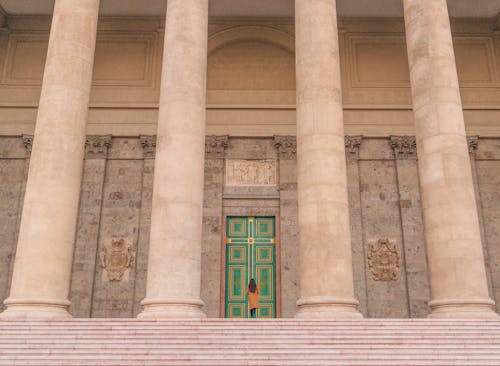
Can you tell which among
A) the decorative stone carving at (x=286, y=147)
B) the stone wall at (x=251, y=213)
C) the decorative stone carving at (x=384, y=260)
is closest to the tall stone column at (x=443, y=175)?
the decorative stone carving at (x=384, y=260)

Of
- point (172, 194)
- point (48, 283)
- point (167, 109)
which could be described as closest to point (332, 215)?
point (172, 194)

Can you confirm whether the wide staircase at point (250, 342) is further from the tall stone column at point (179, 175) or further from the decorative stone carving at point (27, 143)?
the decorative stone carving at point (27, 143)

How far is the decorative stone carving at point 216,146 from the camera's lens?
76.4ft

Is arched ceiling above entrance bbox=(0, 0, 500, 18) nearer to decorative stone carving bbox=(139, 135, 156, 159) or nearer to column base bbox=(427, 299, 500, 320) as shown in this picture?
decorative stone carving bbox=(139, 135, 156, 159)

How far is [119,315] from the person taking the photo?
21.3 m

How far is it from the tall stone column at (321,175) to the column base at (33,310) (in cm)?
638

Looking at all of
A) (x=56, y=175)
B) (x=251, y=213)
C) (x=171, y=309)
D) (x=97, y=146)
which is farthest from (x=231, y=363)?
(x=97, y=146)

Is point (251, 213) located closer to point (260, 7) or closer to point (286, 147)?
point (286, 147)

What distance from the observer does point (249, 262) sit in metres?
22.0

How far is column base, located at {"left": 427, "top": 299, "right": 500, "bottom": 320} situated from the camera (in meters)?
14.0

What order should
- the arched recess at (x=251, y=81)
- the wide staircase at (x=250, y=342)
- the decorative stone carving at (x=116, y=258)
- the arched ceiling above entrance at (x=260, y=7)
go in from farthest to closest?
the arched ceiling above entrance at (x=260, y=7) < the arched recess at (x=251, y=81) < the decorative stone carving at (x=116, y=258) < the wide staircase at (x=250, y=342)

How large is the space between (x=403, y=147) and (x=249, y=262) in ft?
27.8

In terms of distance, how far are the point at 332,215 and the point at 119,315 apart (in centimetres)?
1093

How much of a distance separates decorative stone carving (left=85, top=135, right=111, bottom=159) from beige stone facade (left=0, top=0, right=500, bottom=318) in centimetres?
6
